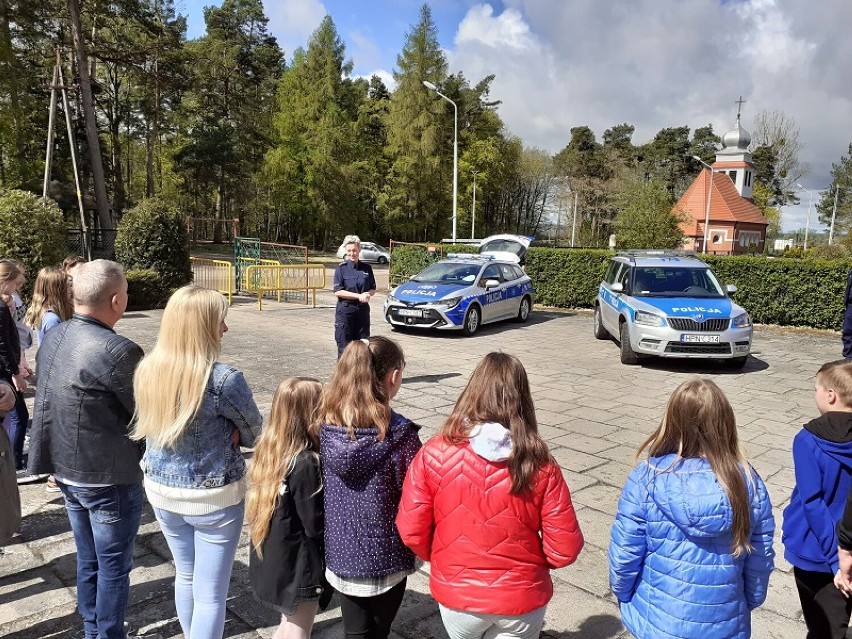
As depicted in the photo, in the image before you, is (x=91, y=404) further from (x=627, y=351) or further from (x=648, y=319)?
(x=627, y=351)

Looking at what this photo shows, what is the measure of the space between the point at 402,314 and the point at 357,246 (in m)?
5.45

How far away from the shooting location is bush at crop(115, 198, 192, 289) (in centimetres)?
1616

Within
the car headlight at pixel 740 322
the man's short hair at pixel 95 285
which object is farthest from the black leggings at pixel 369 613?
the car headlight at pixel 740 322

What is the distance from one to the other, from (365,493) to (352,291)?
17.2ft

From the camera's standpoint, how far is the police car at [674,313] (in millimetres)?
9516

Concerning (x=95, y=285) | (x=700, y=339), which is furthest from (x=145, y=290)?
(x=95, y=285)

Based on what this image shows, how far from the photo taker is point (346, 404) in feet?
7.63

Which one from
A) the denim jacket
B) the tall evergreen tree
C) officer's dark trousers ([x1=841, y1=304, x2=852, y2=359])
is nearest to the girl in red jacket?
the denim jacket

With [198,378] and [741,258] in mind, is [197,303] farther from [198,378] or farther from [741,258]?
[741,258]

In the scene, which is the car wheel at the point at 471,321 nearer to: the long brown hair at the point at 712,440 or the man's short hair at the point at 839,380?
the man's short hair at the point at 839,380

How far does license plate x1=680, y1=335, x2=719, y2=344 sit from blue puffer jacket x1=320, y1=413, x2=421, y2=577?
8191mm

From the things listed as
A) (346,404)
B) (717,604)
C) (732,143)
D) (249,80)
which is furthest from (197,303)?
(732,143)

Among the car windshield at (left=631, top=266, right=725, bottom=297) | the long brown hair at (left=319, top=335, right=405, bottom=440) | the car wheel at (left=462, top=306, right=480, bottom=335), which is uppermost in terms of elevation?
the long brown hair at (left=319, top=335, right=405, bottom=440)

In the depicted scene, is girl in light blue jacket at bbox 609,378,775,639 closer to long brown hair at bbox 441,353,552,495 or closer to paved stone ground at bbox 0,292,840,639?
long brown hair at bbox 441,353,552,495
